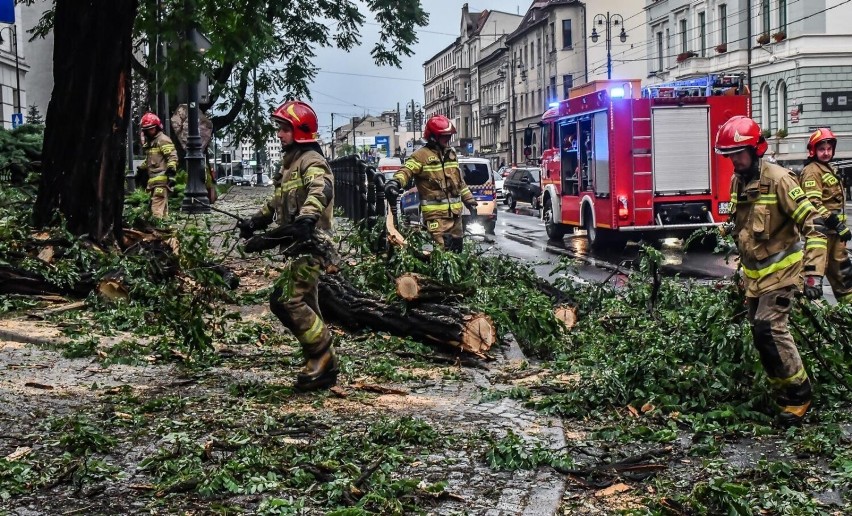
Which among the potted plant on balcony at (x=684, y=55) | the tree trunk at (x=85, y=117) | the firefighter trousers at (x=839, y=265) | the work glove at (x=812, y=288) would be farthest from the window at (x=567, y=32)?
the work glove at (x=812, y=288)

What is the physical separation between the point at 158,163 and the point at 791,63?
34.2 meters

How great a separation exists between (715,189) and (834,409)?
12.9 meters

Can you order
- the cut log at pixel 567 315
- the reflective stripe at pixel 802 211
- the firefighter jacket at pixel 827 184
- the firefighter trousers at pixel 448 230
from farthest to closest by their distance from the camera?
the firefighter trousers at pixel 448 230 < the firefighter jacket at pixel 827 184 < the cut log at pixel 567 315 < the reflective stripe at pixel 802 211

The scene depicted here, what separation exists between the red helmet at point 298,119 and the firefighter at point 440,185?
4218 millimetres

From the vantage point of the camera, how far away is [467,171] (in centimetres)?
2614

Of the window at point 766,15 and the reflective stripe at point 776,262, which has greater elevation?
the window at point 766,15

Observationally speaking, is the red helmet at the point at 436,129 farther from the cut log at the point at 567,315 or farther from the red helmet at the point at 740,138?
the red helmet at the point at 740,138

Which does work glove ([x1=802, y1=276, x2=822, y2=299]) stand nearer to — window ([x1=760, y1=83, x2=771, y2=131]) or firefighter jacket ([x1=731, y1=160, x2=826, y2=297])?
firefighter jacket ([x1=731, y1=160, x2=826, y2=297])

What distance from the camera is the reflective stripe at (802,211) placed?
6.38 metres

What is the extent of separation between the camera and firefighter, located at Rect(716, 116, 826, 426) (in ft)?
20.8

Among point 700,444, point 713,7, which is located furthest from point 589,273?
point 713,7

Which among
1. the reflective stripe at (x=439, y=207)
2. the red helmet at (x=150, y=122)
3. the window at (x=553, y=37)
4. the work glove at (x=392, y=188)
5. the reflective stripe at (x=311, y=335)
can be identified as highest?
the window at (x=553, y=37)

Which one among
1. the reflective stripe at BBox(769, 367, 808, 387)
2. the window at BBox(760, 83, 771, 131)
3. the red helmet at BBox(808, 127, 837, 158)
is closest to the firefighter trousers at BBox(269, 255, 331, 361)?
the reflective stripe at BBox(769, 367, 808, 387)

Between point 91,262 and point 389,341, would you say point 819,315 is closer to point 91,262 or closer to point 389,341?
point 389,341
